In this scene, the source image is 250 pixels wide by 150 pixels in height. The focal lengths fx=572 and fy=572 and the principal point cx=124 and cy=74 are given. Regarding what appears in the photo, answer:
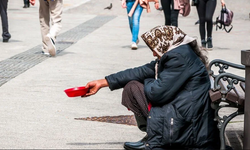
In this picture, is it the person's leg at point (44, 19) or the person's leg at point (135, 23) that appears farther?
the person's leg at point (135, 23)

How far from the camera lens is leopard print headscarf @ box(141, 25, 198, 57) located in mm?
4191

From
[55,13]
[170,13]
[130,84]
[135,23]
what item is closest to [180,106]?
[130,84]

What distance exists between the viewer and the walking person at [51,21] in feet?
31.7

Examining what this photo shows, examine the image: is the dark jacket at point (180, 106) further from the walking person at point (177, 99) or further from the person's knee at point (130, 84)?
the person's knee at point (130, 84)

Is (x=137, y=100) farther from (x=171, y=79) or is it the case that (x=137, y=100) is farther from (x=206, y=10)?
(x=206, y=10)

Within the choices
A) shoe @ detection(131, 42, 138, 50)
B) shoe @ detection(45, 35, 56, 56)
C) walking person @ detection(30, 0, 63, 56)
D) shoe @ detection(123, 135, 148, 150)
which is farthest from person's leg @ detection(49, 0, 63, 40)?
shoe @ detection(123, 135, 148, 150)

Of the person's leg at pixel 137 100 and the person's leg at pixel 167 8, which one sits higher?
the person's leg at pixel 137 100

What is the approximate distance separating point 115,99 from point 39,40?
6.32 meters

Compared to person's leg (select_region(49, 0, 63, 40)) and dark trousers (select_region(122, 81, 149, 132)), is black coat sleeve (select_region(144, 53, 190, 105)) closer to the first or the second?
dark trousers (select_region(122, 81, 149, 132))

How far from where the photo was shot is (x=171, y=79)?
4102mm

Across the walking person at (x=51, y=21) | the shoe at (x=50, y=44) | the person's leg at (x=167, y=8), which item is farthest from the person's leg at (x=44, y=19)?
the person's leg at (x=167, y=8)

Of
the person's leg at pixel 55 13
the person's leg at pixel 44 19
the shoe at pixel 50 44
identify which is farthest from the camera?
the person's leg at pixel 44 19

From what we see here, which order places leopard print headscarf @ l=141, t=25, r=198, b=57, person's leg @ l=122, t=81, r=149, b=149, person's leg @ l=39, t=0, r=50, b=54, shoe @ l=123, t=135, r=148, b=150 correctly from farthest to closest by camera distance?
person's leg @ l=39, t=0, r=50, b=54 → shoe @ l=123, t=135, r=148, b=150 → person's leg @ l=122, t=81, r=149, b=149 → leopard print headscarf @ l=141, t=25, r=198, b=57

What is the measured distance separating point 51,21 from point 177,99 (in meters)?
6.15
